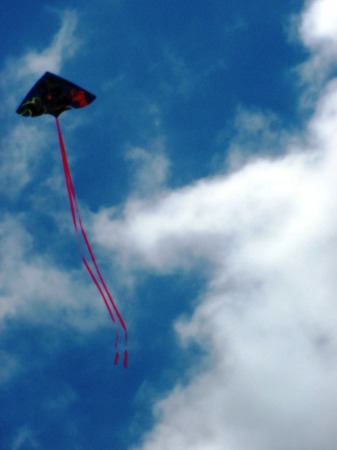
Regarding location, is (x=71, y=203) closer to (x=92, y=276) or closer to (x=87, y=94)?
(x=92, y=276)

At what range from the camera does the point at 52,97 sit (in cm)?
2980

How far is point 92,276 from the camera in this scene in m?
20.9

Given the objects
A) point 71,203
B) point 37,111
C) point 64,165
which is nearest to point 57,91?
point 37,111

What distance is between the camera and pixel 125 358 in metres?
22.3

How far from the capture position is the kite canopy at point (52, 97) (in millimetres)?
29125

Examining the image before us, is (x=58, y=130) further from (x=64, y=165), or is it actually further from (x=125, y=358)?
(x=125, y=358)

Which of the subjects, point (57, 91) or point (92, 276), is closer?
point (92, 276)

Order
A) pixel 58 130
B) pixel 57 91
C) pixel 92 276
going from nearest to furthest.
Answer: pixel 92 276
pixel 58 130
pixel 57 91

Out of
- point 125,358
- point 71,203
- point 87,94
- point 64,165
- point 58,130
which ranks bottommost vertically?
point 125,358

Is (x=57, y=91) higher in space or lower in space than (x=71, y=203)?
higher

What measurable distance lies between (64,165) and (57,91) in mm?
8671

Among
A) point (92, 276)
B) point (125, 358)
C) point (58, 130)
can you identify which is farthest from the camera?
point (58, 130)

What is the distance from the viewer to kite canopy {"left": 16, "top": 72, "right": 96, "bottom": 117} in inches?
1147

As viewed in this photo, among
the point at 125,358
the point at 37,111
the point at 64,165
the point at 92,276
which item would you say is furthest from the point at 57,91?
the point at 125,358
